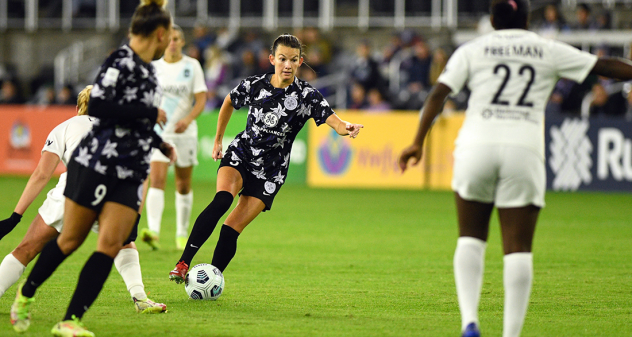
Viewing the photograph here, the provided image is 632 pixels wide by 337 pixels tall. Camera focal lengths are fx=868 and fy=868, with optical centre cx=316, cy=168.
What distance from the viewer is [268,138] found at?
276 inches

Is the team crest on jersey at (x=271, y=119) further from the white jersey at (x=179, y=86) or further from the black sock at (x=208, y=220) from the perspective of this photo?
the white jersey at (x=179, y=86)

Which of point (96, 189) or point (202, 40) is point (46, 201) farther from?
point (202, 40)

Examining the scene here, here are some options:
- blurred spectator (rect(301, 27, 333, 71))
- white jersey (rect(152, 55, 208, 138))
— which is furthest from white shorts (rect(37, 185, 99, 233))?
blurred spectator (rect(301, 27, 333, 71))

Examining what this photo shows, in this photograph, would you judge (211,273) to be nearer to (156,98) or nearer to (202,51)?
(156,98)

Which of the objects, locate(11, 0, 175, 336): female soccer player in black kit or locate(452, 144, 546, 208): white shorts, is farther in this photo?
locate(11, 0, 175, 336): female soccer player in black kit

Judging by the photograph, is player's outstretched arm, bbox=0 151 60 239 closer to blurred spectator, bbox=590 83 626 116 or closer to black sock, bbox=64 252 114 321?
black sock, bbox=64 252 114 321

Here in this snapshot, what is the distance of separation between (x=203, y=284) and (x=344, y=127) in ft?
5.29

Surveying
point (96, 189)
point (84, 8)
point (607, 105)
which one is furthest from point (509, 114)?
point (84, 8)

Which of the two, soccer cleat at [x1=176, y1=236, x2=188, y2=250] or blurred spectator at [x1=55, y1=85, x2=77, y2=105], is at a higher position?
blurred spectator at [x1=55, y1=85, x2=77, y2=105]

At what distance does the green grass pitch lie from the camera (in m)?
5.73

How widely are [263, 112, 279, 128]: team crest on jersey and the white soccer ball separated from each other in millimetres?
1249

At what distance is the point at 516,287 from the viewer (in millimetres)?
4762

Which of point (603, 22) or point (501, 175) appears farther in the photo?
point (603, 22)

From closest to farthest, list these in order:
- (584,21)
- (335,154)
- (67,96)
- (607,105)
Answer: (607,105), (335,154), (584,21), (67,96)
